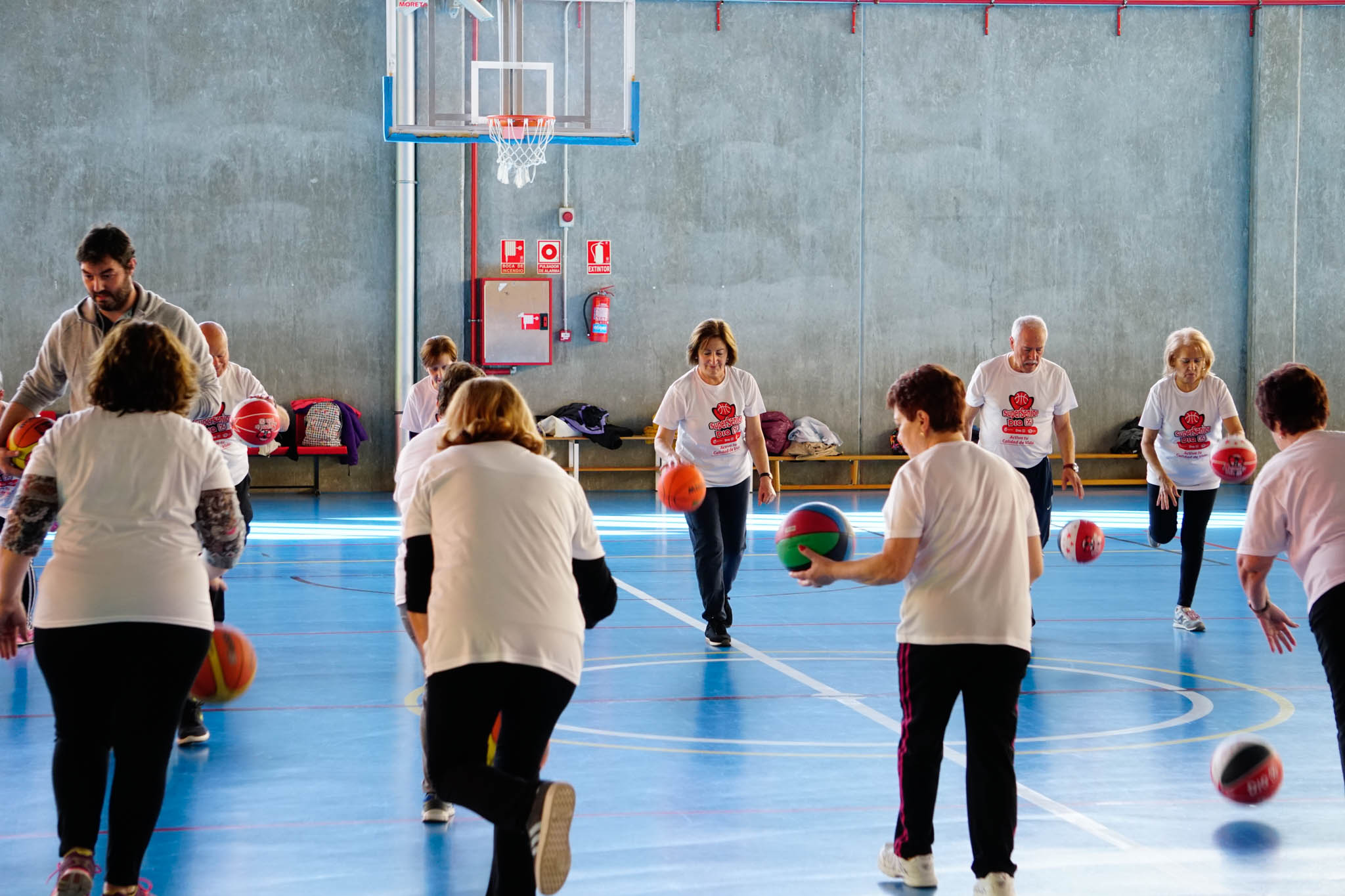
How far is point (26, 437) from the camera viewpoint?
568cm

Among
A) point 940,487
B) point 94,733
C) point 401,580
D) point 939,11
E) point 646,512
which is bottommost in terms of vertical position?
point 646,512

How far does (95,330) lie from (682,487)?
3.58 metres

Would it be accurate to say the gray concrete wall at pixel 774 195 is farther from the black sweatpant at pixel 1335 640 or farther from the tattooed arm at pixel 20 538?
the black sweatpant at pixel 1335 640

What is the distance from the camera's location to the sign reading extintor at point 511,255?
60.0ft

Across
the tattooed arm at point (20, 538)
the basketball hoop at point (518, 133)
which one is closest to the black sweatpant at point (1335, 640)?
the tattooed arm at point (20, 538)

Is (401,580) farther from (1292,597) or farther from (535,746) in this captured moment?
(1292,597)

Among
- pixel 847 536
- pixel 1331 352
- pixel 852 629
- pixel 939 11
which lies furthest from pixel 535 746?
pixel 1331 352

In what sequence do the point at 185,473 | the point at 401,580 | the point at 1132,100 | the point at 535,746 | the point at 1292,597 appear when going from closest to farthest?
the point at 535,746 → the point at 185,473 → the point at 401,580 → the point at 1292,597 → the point at 1132,100

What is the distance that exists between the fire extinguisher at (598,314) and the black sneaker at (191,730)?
41.4 ft

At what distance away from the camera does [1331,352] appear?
64.0ft

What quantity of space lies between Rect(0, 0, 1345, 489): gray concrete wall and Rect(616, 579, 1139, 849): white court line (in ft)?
29.0

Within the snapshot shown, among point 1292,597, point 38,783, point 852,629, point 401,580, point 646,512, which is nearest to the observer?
point 401,580

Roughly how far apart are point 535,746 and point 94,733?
1211 millimetres

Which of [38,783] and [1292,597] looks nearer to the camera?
[38,783]
